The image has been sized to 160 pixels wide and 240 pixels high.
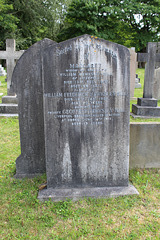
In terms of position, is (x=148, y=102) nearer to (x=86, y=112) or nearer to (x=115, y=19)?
(x=86, y=112)

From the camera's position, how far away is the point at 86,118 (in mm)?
3107

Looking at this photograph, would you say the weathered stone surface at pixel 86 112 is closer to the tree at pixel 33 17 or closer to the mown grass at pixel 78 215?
the mown grass at pixel 78 215

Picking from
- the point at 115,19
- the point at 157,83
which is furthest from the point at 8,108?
the point at 115,19

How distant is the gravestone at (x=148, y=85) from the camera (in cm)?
759

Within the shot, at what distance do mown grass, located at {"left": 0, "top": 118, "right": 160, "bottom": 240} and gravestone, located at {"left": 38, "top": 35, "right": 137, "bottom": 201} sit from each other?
17cm

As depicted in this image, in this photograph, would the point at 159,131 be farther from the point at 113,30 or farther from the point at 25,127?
the point at 113,30

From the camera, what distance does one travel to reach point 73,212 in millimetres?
2859

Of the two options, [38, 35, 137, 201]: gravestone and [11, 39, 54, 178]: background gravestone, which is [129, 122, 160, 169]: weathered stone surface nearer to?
[38, 35, 137, 201]: gravestone

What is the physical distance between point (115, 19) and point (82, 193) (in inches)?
1113

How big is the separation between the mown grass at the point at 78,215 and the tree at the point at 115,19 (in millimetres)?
24377

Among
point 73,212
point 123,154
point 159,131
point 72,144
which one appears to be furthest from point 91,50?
point 73,212

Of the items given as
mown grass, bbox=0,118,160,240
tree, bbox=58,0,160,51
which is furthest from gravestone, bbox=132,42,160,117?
tree, bbox=58,0,160,51

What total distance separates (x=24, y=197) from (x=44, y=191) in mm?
290

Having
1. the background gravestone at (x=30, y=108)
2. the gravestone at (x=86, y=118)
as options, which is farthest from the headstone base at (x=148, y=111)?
the background gravestone at (x=30, y=108)
